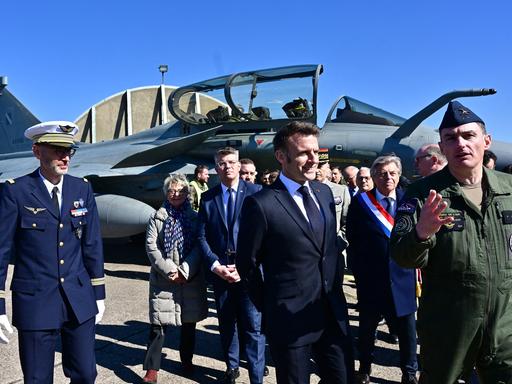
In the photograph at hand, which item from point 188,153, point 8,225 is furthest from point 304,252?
point 188,153

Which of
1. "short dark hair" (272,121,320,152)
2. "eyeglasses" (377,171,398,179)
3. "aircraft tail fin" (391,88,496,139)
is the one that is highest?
"aircraft tail fin" (391,88,496,139)

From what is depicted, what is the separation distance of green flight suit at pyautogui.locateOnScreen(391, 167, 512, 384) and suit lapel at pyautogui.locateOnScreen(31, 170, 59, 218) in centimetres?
199

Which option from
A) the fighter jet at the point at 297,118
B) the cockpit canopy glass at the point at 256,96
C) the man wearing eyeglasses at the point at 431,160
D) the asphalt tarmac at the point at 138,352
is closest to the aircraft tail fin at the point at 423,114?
the fighter jet at the point at 297,118

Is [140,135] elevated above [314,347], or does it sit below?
above

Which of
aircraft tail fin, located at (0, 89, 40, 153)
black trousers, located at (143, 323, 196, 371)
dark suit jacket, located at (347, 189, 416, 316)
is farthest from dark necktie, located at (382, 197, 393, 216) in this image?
aircraft tail fin, located at (0, 89, 40, 153)

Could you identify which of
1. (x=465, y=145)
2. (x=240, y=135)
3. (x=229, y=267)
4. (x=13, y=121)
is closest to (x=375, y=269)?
(x=229, y=267)

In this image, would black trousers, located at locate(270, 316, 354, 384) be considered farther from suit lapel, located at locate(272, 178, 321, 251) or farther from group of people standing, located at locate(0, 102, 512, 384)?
suit lapel, located at locate(272, 178, 321, 251)

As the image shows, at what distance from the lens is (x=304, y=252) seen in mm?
2449

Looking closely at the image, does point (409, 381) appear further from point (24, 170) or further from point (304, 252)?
point (24, 170)

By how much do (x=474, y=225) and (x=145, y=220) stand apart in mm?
6550

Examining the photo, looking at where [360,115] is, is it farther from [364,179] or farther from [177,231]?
[177,231]

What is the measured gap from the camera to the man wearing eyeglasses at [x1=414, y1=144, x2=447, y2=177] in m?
3.83

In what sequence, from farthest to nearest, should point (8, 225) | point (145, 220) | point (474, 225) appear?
point (145, 220)
point (8, 225)
point (474, 225)

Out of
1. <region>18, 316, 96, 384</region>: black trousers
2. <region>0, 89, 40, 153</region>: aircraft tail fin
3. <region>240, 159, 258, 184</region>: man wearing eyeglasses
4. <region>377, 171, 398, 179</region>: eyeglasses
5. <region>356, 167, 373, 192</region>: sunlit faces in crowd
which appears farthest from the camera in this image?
<region>0, 89, 40, 153</region>: aircraft tail fin
